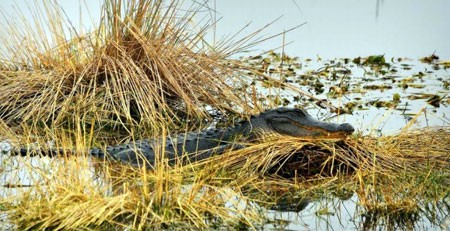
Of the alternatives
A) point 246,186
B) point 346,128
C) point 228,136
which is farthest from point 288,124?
point 246,186

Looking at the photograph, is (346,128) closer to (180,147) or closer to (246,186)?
(246,186)

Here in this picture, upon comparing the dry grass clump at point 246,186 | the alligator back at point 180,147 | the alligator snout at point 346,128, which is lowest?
the dry grass clump at point 246,186

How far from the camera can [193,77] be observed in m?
9.38

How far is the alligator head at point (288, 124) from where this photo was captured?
7695 mm

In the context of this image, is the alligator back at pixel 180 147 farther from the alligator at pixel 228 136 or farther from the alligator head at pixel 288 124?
the alligator head at pixel 288 124

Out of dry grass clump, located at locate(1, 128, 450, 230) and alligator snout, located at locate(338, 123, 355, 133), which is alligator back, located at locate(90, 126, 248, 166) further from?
alligator snout, located at locate(338, 123, 355, 133)

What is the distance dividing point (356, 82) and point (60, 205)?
6681 mm

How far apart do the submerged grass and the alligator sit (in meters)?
0.19

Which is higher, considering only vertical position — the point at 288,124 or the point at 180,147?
the point at 288,124

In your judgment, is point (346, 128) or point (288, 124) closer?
point (346, 128)

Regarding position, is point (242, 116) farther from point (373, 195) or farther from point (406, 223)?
point (406, 223)

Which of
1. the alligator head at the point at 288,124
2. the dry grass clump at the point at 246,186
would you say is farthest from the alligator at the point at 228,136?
the dry grass clump at the point at 246,186

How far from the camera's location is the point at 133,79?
29.5 ft

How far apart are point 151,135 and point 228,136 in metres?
0.85
